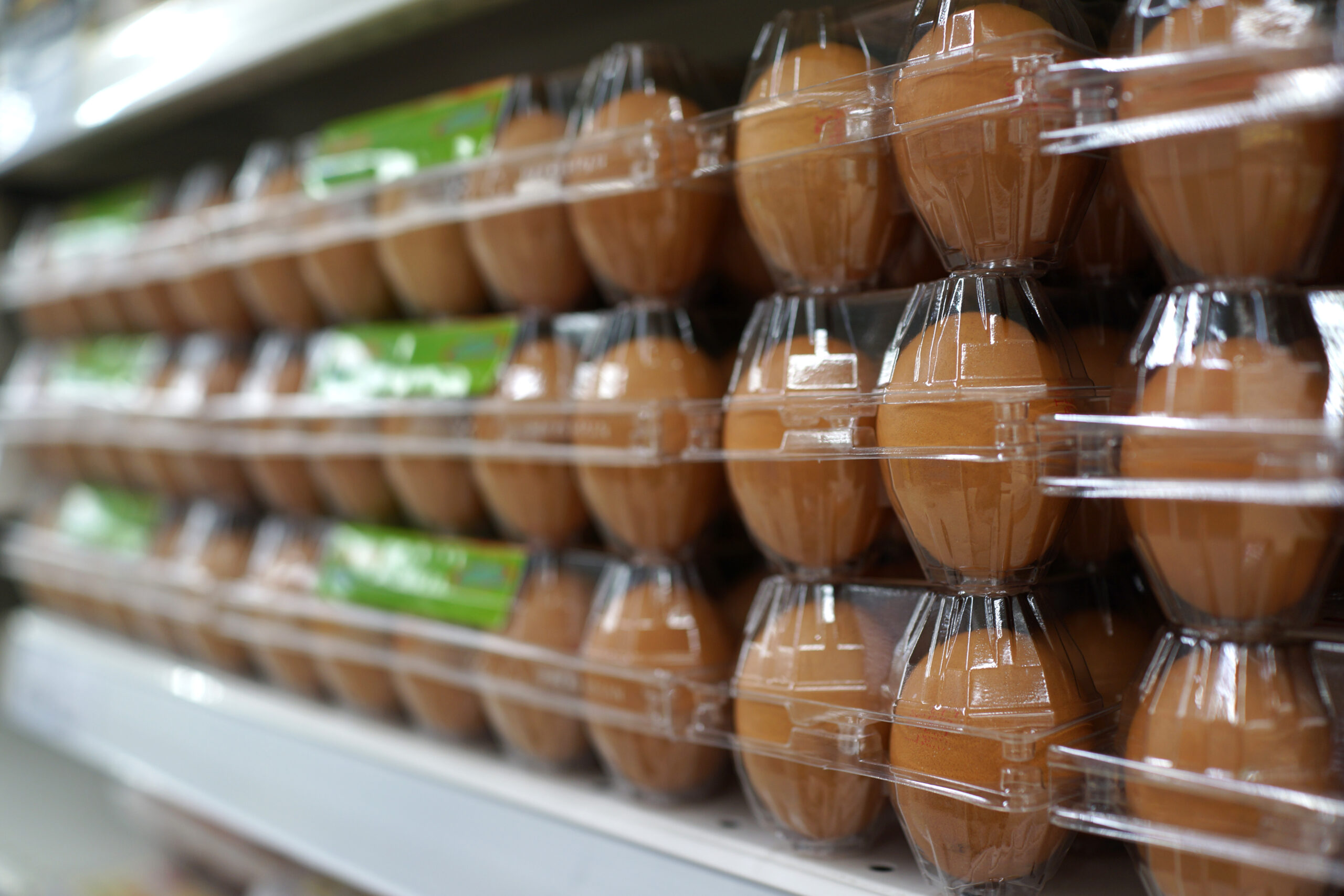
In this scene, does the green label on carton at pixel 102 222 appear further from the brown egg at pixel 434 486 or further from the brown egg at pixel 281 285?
the brown egg at pixel 434 486

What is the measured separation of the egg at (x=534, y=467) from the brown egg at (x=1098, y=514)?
1.60ft

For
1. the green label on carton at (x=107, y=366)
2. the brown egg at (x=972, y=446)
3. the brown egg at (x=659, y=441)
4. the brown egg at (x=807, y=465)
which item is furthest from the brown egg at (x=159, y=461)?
the brown egg at (x=972, y=446)

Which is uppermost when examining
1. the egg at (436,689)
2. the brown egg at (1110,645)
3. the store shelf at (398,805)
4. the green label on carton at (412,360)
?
the green label on carton at (412,360)

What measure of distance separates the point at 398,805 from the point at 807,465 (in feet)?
2.06

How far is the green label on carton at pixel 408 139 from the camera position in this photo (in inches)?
42.8

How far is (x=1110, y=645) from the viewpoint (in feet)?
2.40

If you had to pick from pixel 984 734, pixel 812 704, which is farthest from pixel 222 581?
pixel 984 734

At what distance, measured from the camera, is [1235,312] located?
0.56m

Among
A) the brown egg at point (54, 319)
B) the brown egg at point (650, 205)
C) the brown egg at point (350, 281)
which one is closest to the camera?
the brown egg at point (650, 205)

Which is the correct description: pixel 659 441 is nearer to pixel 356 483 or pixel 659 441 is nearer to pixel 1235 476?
pixel 1235 476

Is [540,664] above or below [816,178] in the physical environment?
below

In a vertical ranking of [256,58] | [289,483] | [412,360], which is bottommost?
[289,483]

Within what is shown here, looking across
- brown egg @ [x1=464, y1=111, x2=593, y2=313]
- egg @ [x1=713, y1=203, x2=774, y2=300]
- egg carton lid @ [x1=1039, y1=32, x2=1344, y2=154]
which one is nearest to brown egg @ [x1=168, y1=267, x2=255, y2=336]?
brown egg @ [x1=464, y1=111, x2=593, y2=313]

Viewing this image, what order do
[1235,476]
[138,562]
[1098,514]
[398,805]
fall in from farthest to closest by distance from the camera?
[138,562] < [398,805] < [1098,514] < [1235,476]
